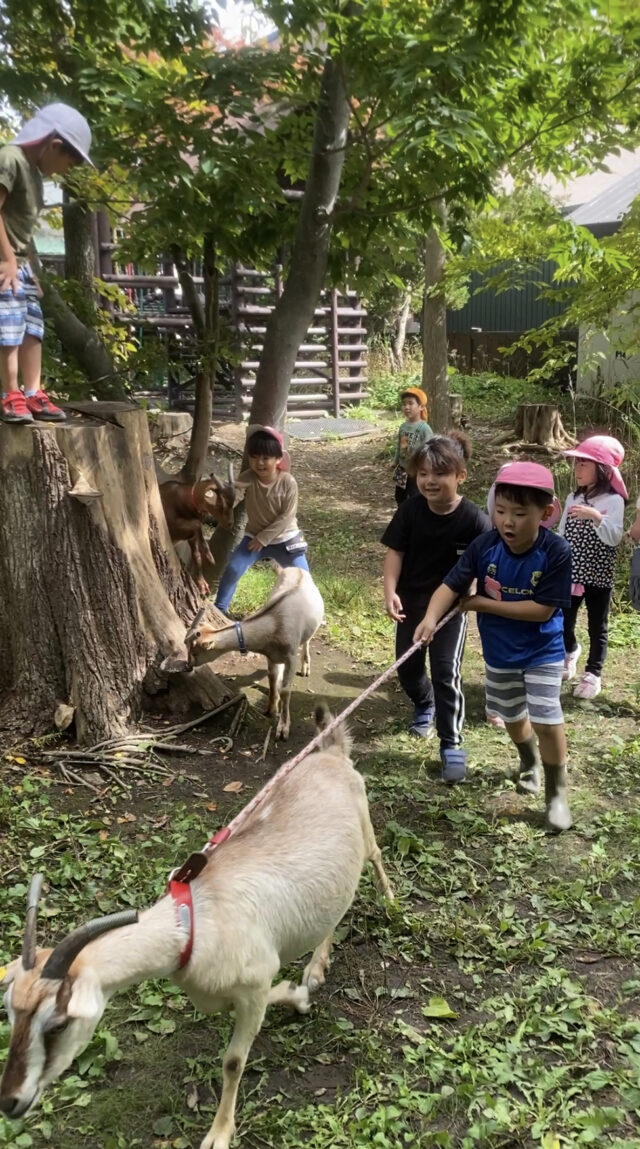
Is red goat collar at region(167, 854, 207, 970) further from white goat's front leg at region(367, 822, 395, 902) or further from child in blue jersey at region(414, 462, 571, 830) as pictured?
child in blue jersey at region(414, 462, 571, 830)

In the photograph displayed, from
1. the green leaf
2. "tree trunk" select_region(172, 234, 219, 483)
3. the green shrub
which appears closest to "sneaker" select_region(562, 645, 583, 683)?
the green leaf

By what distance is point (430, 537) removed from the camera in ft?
13.8

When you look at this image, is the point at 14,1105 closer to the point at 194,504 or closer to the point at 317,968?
the point at 317,968

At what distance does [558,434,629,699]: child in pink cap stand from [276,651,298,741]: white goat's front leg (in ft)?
5.50

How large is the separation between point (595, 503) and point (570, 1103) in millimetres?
3394

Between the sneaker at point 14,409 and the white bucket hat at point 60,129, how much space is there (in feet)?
3.86

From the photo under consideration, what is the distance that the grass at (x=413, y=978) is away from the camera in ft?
7.57

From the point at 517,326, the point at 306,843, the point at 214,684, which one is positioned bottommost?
the point at 214,684

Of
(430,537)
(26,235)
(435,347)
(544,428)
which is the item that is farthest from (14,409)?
(435,347)

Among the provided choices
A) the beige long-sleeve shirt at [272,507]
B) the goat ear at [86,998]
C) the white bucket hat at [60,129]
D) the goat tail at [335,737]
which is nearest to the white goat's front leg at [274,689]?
the beige long-sleeve shirt at [272,507]

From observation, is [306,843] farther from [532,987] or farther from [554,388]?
[554,388]

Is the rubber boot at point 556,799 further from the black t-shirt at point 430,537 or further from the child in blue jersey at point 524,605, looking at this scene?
the black t-shirt at point 430,537

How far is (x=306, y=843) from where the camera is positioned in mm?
2488

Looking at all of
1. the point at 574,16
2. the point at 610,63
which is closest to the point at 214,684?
the point at 574,16
